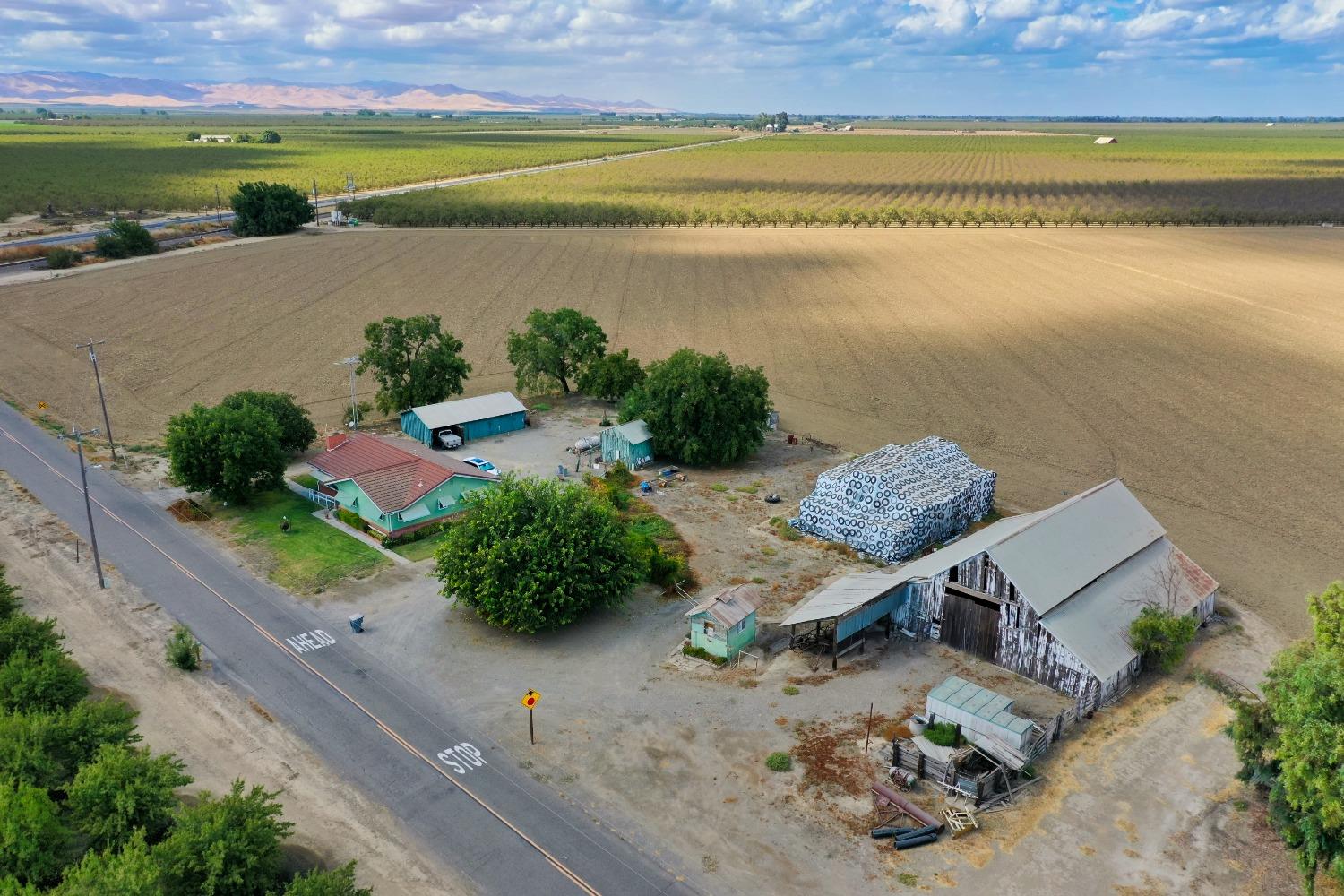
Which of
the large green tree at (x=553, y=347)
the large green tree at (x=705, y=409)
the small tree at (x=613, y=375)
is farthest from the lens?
the large green tree at (x=553, y=347)

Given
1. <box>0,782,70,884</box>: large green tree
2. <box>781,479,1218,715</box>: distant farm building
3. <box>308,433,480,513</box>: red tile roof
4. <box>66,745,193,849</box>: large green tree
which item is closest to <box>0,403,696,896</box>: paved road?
<box>66,745,193,849</box>: large green tree

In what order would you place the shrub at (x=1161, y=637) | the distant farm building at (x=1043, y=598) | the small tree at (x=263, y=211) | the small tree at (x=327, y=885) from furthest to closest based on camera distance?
the small tree at (x=263, y=211)
the shrub at (x=1161, y=637)
the distant farm building at (x=1043, y=598)
the small tree at (x=327, y=885)

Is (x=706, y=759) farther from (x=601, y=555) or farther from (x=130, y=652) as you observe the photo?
(x=130, y=652)

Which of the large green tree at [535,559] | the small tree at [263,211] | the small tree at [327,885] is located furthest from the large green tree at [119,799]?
the small tree at [263,211]

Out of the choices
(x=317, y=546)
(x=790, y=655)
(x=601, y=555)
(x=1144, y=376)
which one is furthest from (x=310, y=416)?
(x=1144, y=376)

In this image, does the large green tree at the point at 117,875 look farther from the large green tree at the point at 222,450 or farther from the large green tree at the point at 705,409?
the large green tree at the point at 705,409

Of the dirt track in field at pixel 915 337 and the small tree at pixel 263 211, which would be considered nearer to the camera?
the dirt track in field at pixel 915 337

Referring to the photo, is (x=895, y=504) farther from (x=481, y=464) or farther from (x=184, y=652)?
(x=184, y=652)
